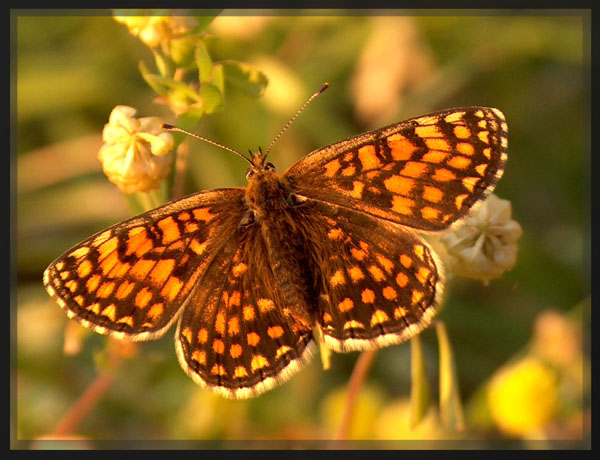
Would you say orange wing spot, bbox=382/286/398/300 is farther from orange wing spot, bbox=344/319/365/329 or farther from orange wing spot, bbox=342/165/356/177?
orange wing spot, bbox=342/165/356/177

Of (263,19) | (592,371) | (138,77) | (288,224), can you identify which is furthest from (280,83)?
(592,371)

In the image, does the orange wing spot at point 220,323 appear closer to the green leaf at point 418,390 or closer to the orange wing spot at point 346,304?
the orange wing spot at point 346,304

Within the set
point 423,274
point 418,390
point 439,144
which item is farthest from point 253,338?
point 439,144

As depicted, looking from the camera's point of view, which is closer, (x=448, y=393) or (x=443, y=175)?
(x=443, y=175)

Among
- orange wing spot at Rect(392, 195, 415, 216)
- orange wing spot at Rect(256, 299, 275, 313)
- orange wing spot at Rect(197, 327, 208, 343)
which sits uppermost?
orange wing spot at Rect(392, 195, 415, 216)

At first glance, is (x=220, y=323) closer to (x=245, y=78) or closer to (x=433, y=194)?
(x=433, y=194)

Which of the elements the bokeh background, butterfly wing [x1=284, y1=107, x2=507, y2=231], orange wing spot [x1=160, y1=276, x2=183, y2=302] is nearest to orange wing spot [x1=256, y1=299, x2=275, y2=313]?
orange wing spot [x1=160, y1=276, x2=183, y2=302]
